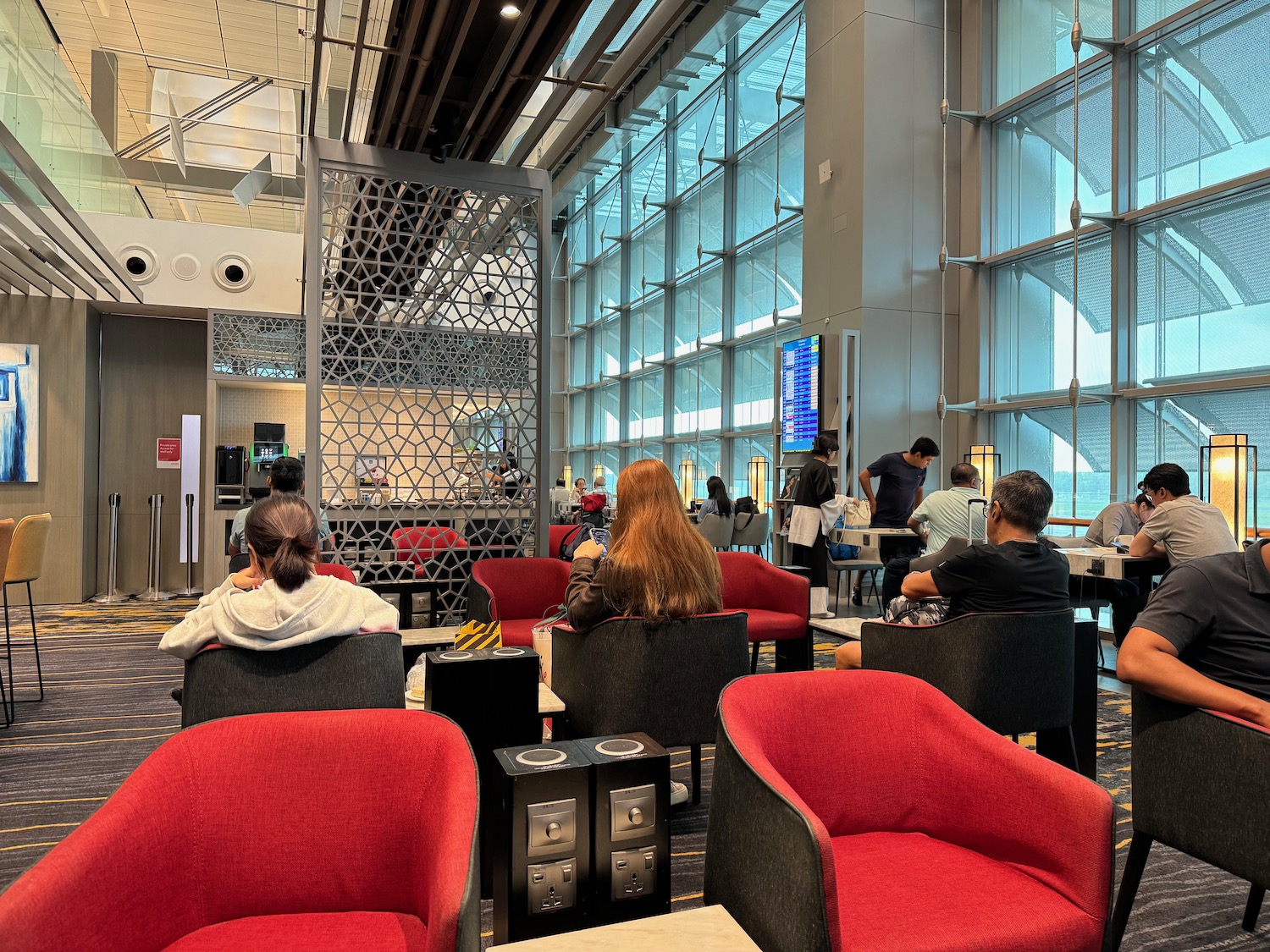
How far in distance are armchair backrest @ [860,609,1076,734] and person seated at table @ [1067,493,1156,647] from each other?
2668 mm

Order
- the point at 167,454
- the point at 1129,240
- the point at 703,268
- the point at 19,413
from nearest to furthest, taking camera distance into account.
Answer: the point at 1129,240 < the point at 19,413 < the point at 167,454 < the point at 703,268

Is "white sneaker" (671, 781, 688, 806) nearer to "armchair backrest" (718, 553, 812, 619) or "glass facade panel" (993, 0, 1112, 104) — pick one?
"armchair backrest" (718, 553, 812, 619)

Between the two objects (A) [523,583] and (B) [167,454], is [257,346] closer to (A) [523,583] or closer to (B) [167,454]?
(B) [167,454]

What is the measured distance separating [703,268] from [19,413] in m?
8.67

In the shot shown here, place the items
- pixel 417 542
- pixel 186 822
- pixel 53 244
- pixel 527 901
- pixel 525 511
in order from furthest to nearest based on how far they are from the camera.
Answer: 1. pixel 53 244
2. pixel 525 511
3. pixel 417 542
4. pixel 527 901
5. pixel 186 822

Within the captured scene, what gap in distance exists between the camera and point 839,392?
8508 mm

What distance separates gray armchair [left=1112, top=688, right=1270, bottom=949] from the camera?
6.02 ft

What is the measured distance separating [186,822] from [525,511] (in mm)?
3809

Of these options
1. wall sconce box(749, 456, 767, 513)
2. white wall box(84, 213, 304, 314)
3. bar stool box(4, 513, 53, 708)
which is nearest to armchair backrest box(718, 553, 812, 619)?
bar stool box(4, 513, 53, 708)

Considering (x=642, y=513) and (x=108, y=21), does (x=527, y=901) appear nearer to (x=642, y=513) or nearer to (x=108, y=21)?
(x=642, y=513)

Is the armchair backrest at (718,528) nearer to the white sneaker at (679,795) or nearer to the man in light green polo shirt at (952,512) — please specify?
the man in light green polo shirt at (952,512)

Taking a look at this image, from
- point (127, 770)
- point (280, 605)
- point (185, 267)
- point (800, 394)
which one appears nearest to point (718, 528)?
point (800, 394)

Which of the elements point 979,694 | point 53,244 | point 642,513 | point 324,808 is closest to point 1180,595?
point 979,694

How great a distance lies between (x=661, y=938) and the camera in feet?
4.47
